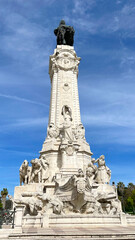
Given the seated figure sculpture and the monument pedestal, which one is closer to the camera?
the monument pedestal

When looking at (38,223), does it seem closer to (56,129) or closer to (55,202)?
(55,202)

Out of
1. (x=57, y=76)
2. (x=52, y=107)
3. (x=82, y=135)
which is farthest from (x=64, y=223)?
(x=57, y=76)

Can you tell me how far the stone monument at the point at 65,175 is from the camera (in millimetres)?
11859

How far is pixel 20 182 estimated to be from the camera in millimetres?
17734

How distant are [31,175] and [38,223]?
248 inches

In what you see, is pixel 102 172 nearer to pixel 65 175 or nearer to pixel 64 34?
pixel 65 175

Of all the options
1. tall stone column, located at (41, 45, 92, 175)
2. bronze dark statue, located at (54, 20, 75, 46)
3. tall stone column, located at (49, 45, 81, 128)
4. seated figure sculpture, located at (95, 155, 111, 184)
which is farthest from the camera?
bronze dark statue, located at (54, 20, 75, 46)

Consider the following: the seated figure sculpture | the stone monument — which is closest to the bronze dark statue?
the stone monument

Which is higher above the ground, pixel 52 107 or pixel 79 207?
pixel 52 107

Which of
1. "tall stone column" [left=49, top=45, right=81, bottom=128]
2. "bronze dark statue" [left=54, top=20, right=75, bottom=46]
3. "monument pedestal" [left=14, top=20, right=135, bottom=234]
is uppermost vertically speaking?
"bronze dark statue" [left=54, top=20, right=75, bottom=46]

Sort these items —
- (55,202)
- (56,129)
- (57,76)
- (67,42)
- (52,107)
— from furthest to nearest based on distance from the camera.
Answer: (67,42)
(57,76)
(52,107)
(56,129)
(55,202)

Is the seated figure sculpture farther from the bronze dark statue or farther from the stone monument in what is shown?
the bronze dark statue

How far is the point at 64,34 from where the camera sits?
29.1 m

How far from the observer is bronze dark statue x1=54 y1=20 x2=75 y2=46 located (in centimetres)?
2847
